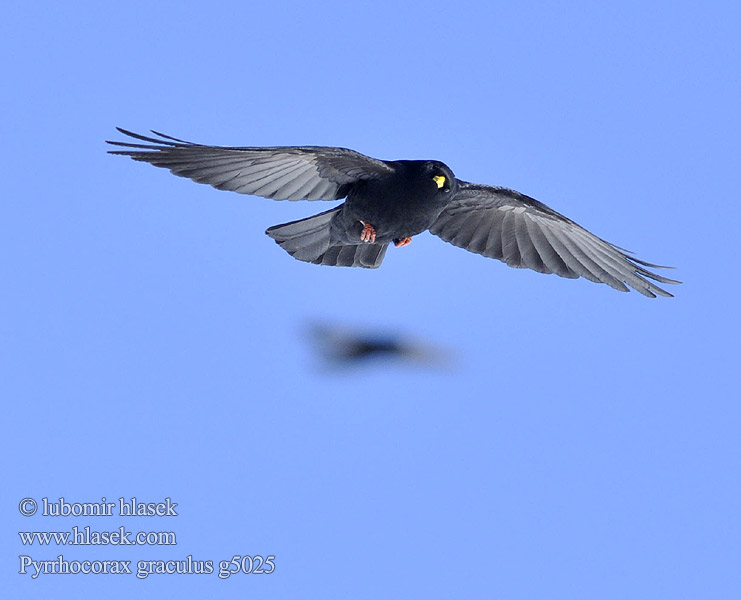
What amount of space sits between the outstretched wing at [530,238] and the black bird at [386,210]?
0.01 meters

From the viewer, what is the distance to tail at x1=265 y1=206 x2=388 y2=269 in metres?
12.1

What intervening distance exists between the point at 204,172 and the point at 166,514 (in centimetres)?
376

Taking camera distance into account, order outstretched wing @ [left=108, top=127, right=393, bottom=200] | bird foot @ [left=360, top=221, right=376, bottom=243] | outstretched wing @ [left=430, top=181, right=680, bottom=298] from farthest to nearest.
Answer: outstretched wing @ [left=430, top=181, right=680, bottom=298], bird foot @ [left=360, top=221, right=376, bottom=243], outstretched wing @ [left=108, top=127, right=393, bottom=200]

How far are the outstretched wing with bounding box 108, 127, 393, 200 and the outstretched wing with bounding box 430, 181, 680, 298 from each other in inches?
70.0

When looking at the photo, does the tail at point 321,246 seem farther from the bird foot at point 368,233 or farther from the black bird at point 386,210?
the bird foot at point 368,233

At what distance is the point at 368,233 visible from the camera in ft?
37.3

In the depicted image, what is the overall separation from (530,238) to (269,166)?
401 centimetres

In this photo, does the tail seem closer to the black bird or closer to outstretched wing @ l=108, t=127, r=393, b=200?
the black bird

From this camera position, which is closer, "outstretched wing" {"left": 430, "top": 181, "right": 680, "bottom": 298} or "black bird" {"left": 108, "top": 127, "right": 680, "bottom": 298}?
"black bird" {"left": 108, "top": 127, "right": 680, "bottom": 298}

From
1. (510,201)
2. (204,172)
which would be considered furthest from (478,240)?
(204,172)

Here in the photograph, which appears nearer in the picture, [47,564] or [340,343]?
[47,564]

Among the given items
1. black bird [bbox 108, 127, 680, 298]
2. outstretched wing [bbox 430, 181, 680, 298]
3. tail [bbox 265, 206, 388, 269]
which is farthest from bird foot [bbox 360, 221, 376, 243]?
outstretched wing [bbox 430, 181, 680, 298]

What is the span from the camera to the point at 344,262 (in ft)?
40.8

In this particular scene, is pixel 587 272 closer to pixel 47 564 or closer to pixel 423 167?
pixel 423 167
